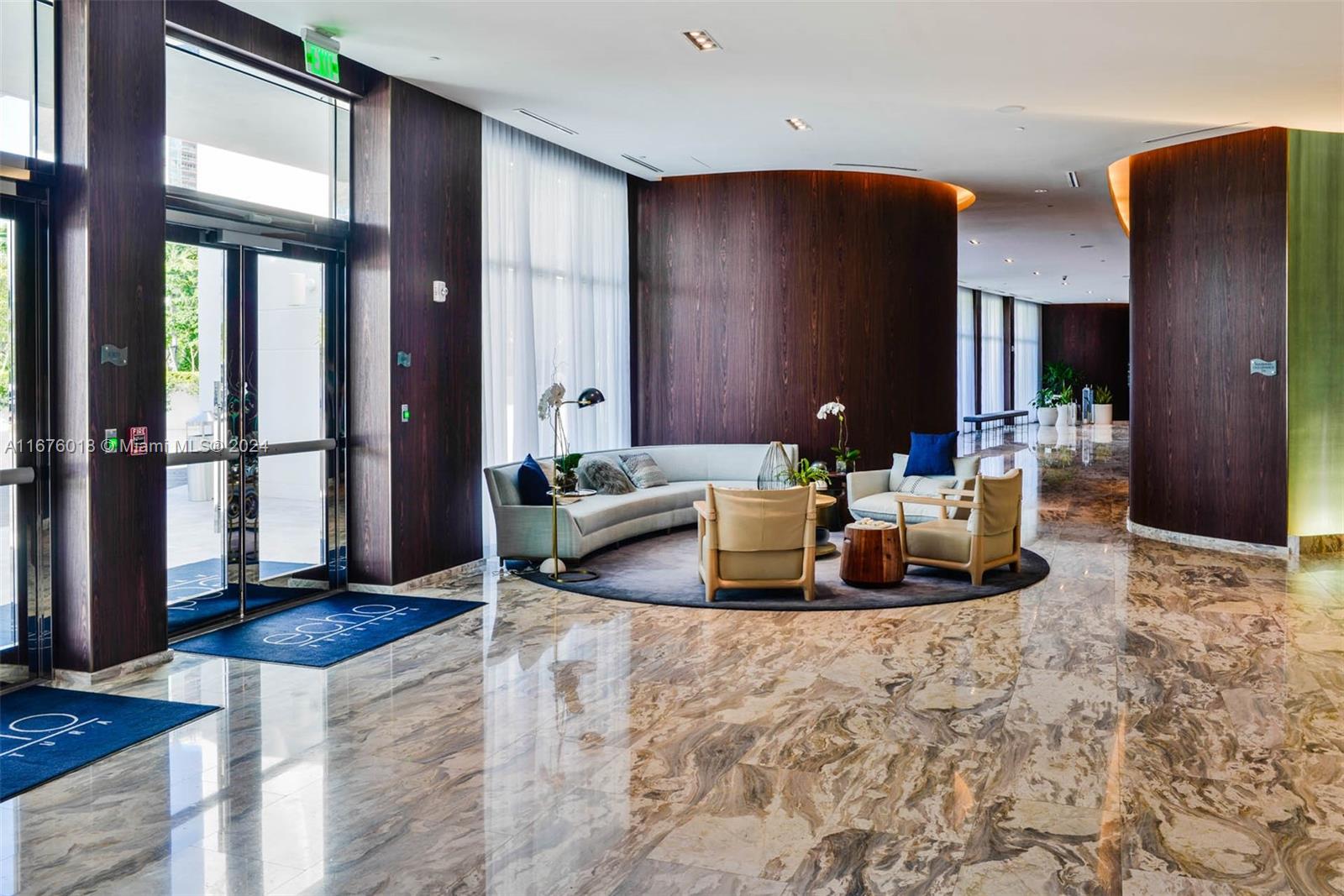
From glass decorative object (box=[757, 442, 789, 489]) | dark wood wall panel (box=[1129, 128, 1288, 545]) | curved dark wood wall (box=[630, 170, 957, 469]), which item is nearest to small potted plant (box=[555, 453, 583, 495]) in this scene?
glass decorative object (box=[757, 442, 789, 489])

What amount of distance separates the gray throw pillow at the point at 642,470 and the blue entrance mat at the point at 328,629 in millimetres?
3124

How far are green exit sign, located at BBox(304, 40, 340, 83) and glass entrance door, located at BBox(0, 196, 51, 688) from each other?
1.93 meters

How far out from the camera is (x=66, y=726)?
438cm

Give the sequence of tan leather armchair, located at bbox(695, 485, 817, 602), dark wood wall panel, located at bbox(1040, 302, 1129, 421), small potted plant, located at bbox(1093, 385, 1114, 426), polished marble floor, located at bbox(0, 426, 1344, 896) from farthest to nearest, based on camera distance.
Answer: dark wood wall panel, located at bbox(1040, 302, 1129, 421) < small potted plant, located at bbox(1093, 385, 1114, 426) < tan leather armchair, located at bbox(695, 485, 817, 602) < polished marble floor, located at bbox(0, 426, 1344, 896)

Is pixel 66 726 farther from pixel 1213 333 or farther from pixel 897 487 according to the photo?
pixel 1213 333

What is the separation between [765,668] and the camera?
527cm

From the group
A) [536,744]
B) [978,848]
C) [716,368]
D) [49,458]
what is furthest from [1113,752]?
[716,368]

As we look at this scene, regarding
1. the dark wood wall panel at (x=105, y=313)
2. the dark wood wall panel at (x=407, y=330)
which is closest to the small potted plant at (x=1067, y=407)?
the dark wood wall panel at (x=407, y=330)

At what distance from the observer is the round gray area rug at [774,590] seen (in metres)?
6.77

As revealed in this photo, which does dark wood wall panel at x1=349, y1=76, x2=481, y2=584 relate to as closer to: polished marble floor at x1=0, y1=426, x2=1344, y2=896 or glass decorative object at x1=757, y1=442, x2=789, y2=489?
polished marble floor at x1=0, y1=426, x2=1344, y2=896

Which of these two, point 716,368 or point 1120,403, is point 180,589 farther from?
point 1120,403

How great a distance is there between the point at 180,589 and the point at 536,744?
302cm

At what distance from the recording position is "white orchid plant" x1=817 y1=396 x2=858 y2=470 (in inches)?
398

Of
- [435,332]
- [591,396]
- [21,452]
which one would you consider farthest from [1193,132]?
[21,452]
